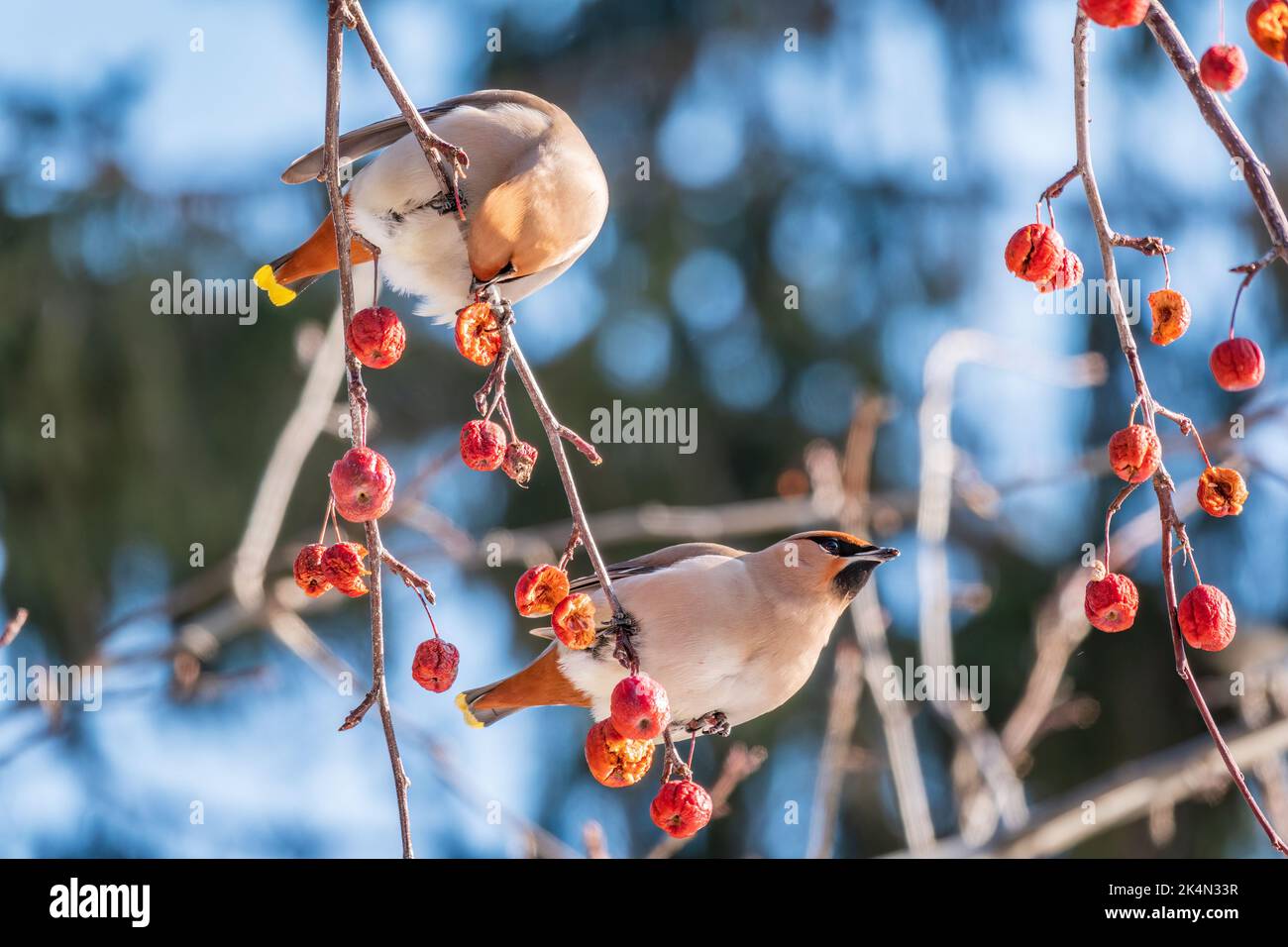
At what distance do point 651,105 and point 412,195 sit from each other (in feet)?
11.3

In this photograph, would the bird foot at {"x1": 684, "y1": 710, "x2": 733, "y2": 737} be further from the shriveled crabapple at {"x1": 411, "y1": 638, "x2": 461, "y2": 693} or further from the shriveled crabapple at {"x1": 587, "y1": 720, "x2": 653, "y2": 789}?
the shriveled crabapple at {"x1": 411, "y1": 638, "x2": 461, "y2": 693}

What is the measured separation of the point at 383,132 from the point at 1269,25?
1.29 meters

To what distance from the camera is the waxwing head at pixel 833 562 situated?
2.04 m

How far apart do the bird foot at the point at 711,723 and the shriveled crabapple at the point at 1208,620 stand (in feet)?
2.35

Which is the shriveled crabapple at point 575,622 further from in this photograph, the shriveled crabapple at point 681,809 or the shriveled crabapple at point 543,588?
the shriveled crabapple at point 681,809

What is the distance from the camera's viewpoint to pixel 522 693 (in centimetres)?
198

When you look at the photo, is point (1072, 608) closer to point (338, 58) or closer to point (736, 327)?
point (736, 327)

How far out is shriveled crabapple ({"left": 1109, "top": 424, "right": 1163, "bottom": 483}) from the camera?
121 cm
